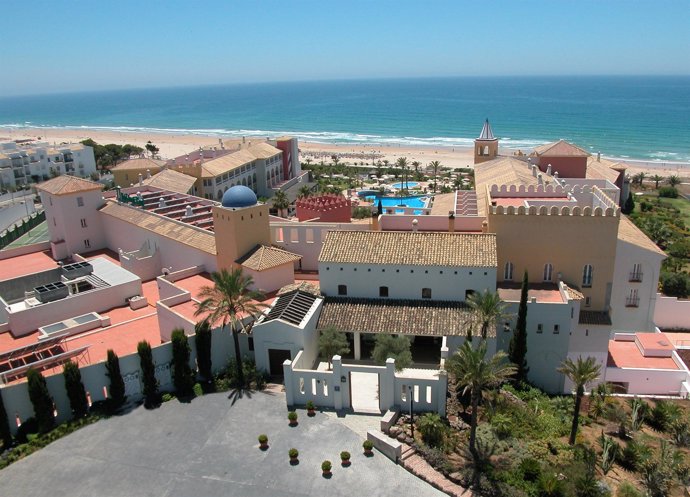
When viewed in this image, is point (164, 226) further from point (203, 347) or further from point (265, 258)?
point (203, 347)

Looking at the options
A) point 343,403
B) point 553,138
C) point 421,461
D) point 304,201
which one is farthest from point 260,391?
point 553,138

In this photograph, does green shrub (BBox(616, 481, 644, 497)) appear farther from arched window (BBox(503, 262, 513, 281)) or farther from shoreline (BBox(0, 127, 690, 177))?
shoreline (BBox(0, 127, 690, 177))

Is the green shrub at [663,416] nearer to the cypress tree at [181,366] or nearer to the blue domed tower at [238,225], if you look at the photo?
the cypress tree at [181,366]

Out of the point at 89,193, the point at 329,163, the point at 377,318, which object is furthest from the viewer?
the point at 329,163

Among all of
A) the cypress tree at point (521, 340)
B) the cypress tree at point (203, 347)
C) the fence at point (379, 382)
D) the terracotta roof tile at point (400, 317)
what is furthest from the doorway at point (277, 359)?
the cypress tree at point (521, 340)

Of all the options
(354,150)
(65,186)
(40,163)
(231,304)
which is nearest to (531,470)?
(231,304)

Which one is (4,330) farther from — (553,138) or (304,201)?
(553,138)
